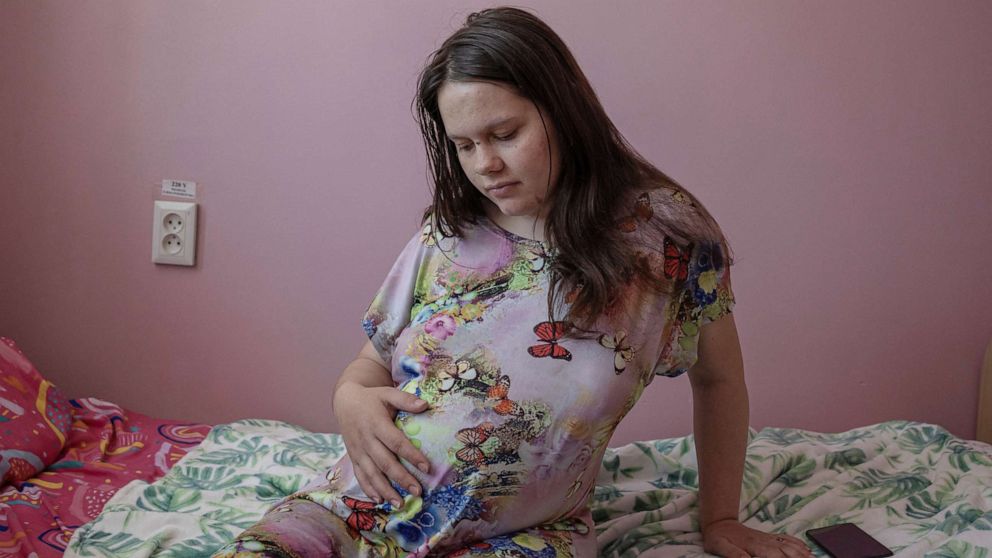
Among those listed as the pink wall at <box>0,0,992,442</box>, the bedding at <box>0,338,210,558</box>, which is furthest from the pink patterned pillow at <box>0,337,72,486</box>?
the pink wall at <box>0,0,992,442</box>

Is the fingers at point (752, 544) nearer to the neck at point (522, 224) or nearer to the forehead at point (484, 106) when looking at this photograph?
the neck at point (522, 224)

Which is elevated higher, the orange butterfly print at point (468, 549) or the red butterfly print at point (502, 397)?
the red butterfly print at point (502, 397)

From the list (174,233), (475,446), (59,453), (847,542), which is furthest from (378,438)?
(174,233)

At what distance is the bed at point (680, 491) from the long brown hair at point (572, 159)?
39 cm

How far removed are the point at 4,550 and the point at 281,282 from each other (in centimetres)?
68

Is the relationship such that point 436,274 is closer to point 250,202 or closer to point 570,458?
point 570,458

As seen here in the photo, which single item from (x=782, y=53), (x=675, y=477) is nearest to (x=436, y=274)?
(x=675, y=477)

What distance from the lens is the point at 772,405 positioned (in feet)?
5.12

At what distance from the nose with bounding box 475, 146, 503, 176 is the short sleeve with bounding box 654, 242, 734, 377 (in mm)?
247

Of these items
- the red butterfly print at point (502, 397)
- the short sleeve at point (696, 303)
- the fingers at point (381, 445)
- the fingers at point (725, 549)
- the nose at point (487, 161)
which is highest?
the nose at point (487, 161)

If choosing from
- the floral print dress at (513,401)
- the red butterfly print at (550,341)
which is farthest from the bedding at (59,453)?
the red butterfly print at (550,341)

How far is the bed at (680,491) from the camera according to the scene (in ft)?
3.58

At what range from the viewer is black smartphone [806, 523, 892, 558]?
Answer: 1.04 metres

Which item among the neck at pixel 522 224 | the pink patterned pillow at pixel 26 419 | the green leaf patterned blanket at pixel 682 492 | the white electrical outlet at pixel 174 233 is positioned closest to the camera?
the neck at pixel 522 224
